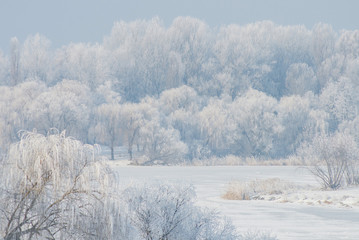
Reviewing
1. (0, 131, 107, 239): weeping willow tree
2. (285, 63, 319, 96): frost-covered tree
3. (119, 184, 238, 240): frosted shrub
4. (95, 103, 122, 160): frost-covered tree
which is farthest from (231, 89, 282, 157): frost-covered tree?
(0, 131, 107, 239): weeping willow tree

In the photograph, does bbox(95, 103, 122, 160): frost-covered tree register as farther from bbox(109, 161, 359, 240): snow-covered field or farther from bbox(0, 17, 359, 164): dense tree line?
bbox(109, 161, 359, 240): snow-covered field

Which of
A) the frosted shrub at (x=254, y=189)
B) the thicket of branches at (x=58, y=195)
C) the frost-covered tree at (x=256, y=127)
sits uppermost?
the frost-covered tree at (x=256, y=127)

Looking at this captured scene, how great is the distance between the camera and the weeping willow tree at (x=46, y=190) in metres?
10.2

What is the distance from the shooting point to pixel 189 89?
67000 millimetres

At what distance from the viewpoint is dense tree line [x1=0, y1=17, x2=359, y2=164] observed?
56.6 meters

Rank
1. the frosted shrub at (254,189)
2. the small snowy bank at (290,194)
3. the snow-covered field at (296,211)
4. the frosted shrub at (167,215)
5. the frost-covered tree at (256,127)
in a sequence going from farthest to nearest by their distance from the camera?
1. the frost-covered tree at (256,127)
2. the frosted shrub at (254,189)
3. the small snowy bank at (290,194)
4. the snow-covered field at (296,211)
5. the frosted shrub at (167,215)

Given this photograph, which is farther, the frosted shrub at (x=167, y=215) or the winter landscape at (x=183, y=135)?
the frosted shrub at (x=167, y=215)

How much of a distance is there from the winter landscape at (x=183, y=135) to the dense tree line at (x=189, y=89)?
0.16 m

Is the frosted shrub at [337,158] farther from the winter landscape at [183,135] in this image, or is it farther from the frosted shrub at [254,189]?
the frosted shrub at [254,189]

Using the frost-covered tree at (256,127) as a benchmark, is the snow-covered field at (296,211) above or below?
below

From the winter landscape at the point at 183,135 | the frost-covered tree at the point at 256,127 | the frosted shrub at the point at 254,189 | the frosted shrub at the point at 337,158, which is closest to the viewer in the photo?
the winter landscape at the point at 183,135

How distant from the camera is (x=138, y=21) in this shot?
85.4 m

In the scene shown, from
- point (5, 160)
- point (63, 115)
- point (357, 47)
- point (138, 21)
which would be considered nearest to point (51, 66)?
point (138, 21)

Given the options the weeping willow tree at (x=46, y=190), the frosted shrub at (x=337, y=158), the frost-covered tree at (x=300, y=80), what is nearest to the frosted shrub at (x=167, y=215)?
the weeping willow tree at (x=46, y=190)
